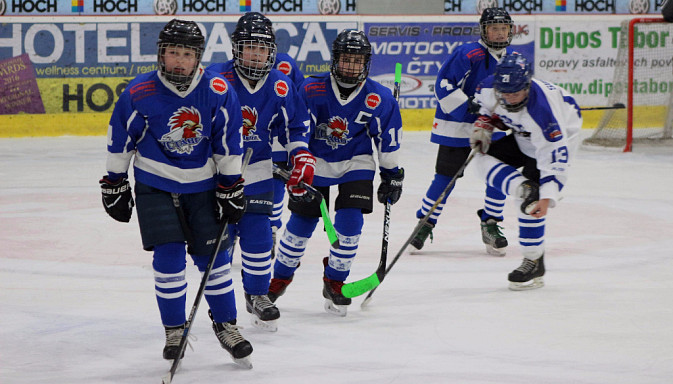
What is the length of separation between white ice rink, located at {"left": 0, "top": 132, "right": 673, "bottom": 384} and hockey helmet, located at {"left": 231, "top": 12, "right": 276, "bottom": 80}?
2.96 feet

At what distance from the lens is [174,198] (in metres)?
2.59

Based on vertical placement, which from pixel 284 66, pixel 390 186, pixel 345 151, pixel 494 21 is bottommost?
pixel 390 186

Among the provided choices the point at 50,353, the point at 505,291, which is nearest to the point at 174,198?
the point at 50,353

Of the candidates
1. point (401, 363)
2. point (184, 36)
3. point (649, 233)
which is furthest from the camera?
point (649, 233)

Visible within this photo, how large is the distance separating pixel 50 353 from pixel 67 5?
29.2ft

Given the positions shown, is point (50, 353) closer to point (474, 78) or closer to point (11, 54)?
point (474, 78)

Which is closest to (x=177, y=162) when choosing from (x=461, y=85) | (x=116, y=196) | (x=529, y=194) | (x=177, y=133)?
(x=177, y=133)

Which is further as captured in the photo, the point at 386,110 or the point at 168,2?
the point at 168,2

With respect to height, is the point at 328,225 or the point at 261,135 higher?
the point at 261,135

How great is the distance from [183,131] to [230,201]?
24cm

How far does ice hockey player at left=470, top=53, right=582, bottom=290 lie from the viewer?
343 centimetres

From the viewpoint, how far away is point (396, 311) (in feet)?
11.0

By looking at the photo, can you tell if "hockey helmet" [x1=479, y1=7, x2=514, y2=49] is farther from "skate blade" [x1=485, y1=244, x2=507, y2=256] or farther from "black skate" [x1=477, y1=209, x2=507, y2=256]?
"skate blade" [x1=485, y1=244, x2=507, y2=256]

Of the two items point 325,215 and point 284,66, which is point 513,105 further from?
point 284,66
